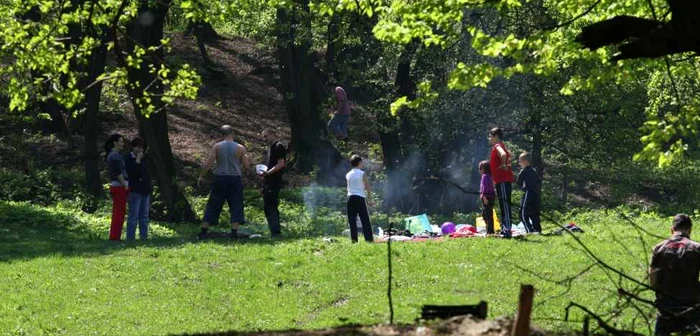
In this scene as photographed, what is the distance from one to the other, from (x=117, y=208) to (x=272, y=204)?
268cm

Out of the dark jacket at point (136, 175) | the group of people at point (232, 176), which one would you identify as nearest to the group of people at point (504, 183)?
the group of people at point (232, 176)

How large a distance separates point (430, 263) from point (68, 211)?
11940 mm

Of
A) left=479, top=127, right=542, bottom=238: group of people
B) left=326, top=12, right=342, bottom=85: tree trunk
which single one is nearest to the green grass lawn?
left=479, top=127, right=542, bottom=238: group of people

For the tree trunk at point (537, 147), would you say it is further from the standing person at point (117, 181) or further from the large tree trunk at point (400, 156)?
the standing person at point (117, 181)

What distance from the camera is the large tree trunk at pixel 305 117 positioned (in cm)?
3525

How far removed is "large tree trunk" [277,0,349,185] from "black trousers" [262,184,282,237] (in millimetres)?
13411

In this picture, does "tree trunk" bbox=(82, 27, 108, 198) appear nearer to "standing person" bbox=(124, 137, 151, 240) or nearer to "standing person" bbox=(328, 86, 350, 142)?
"standing person" bbox=(328, 86, 350, 142)

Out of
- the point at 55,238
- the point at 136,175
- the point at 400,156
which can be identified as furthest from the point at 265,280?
the point at 400,156

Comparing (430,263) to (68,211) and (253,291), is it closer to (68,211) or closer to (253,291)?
(253,291)

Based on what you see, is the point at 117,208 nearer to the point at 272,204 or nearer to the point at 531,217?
the point at 272,204

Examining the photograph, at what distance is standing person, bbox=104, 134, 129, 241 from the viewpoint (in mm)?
19875

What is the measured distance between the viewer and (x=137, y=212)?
808 inches

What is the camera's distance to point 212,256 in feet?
58.6

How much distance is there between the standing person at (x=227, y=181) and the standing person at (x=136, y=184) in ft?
3.07
